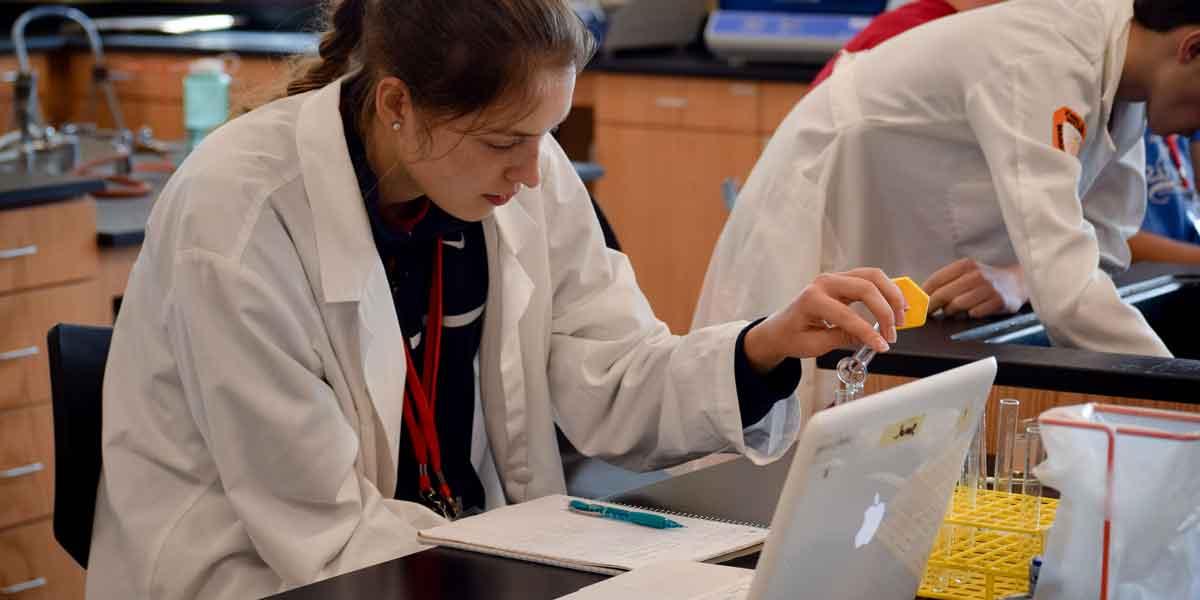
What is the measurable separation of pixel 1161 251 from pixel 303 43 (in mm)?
1908

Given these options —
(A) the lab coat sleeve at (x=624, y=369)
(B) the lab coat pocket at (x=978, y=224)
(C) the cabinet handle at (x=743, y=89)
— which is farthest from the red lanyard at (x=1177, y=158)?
(C) the cabinet handle at (x=743, y=89)

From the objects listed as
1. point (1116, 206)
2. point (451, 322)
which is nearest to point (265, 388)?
point (451, 322)

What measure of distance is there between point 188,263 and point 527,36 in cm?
37

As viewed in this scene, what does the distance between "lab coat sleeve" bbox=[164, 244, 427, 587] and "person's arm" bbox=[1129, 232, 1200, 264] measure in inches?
66.0

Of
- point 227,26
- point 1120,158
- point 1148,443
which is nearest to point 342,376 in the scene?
point 1148,443

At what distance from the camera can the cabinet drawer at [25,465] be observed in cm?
292

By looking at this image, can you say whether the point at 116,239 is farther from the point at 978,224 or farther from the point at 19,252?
the point at 978,224

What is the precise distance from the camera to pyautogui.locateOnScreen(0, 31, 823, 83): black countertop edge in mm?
4823

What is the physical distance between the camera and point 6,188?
2.89 metres

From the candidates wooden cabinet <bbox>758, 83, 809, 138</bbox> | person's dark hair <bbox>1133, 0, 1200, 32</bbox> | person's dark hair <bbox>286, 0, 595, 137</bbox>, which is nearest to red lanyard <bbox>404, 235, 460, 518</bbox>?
person's dark hair <bbox>286, 0, 595, 137</bbox>

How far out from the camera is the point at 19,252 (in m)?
2.92

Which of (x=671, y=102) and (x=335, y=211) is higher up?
(x=335, y=211)

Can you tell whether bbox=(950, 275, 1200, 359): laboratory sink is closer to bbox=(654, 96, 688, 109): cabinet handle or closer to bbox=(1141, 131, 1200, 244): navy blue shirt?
bbox=(1141, 131, 1200, 244): navy blue shirt

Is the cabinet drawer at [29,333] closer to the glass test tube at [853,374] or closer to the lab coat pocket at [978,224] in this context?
the lab coat pocket at [978,224]
